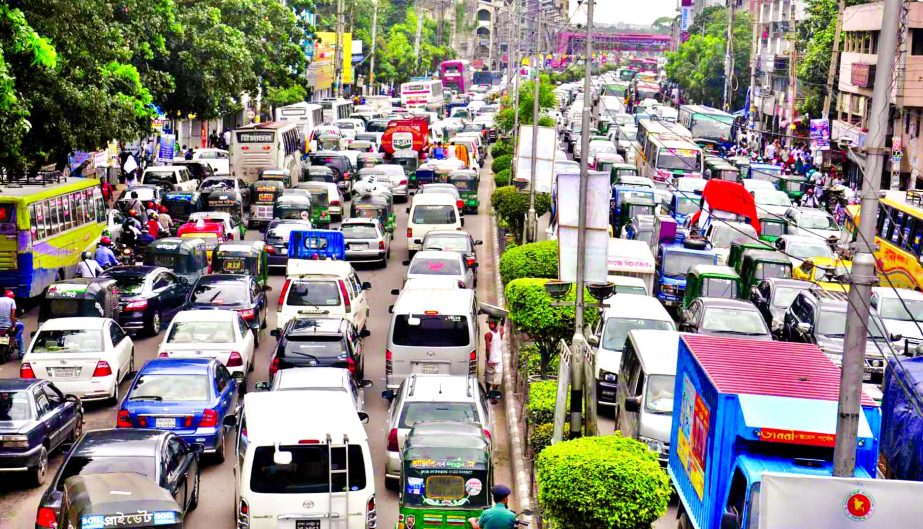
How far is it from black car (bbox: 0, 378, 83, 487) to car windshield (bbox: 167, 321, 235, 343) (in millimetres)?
3548

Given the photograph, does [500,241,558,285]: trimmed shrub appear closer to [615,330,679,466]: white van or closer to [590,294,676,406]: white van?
[590,294,676,406]: white van

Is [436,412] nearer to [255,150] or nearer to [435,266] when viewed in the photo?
[435,266]

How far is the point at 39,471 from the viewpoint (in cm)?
1717

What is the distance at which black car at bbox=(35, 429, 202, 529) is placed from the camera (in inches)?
551

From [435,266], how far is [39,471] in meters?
12.7

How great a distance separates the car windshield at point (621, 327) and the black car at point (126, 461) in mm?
8855

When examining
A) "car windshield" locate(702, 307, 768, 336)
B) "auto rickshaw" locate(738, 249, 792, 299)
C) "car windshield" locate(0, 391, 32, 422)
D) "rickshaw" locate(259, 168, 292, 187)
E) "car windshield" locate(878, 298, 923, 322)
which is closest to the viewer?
"car windshield" locate(0, 391, 32, 422)

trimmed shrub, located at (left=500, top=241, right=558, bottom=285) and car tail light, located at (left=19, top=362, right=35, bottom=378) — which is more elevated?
trimmed shrub, located at (left=500, top=241, right=558, bottom=285)

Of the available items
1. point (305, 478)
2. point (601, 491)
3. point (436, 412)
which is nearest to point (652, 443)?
point (436, 412)

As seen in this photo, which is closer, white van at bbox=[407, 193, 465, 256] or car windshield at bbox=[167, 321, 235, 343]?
car windshield at bbox=[167, 321, 235, 343]

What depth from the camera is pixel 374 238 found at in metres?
35.4

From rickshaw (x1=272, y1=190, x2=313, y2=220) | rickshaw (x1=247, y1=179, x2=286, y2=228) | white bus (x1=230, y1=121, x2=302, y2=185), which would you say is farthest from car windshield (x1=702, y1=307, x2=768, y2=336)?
white bus (x1=230, y1=121, x2=302, y2=185)

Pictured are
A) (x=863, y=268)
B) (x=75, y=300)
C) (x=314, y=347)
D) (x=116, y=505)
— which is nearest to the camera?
(x=863, y=268)

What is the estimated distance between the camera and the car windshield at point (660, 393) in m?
18.0
